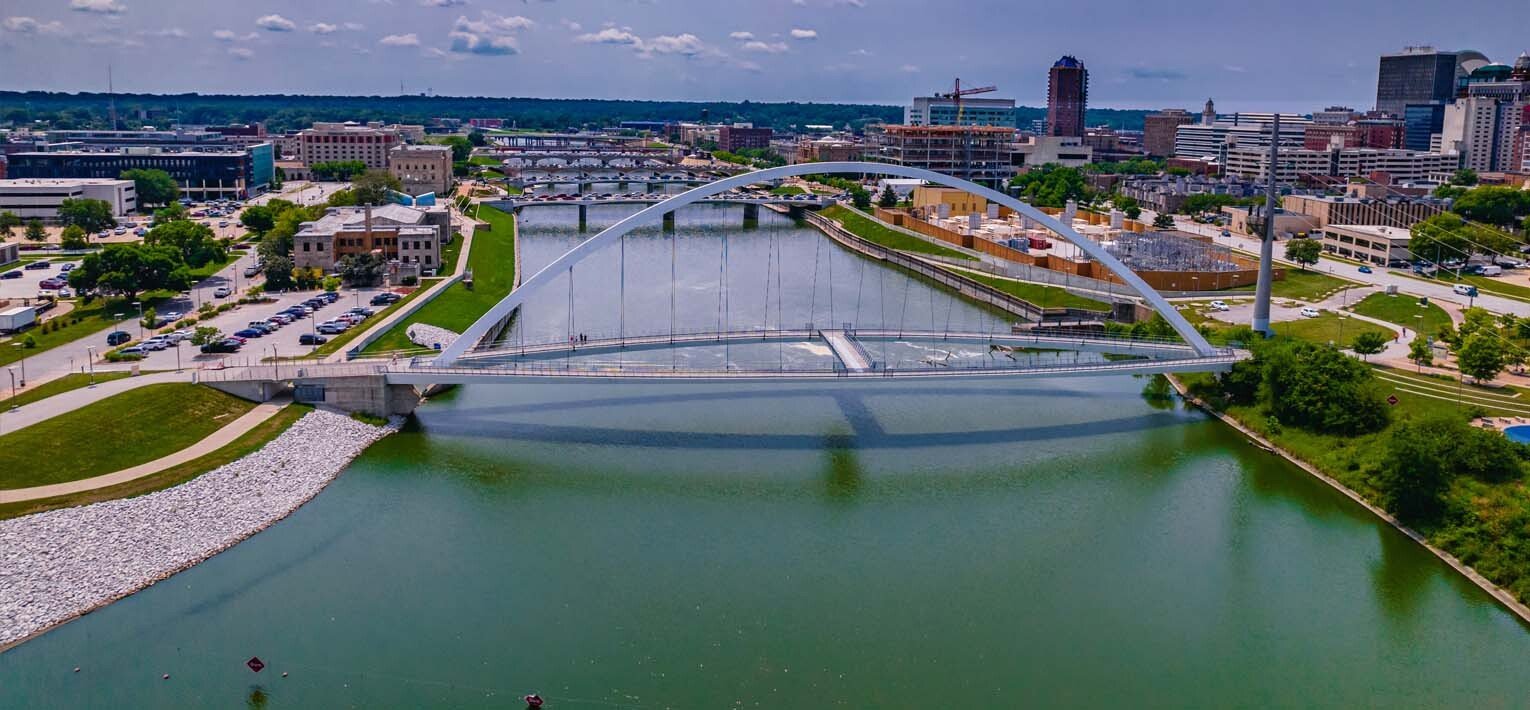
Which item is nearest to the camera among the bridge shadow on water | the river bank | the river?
the river

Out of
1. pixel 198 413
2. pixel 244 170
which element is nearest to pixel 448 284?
pixel 198 413

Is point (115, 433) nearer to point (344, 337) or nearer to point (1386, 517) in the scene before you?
point (344, 337)

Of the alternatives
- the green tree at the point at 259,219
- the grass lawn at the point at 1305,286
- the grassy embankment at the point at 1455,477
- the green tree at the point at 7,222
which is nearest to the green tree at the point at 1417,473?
the grassy embankment at the point at 1455,477

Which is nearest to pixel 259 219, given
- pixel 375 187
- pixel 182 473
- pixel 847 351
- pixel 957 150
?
pixel 375 187

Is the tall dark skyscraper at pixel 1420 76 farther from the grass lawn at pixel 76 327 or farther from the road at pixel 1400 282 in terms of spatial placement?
the grass lawn at pixel 76 327

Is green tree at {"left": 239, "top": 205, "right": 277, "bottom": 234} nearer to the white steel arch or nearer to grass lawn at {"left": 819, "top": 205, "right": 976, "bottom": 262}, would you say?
the white steel arch

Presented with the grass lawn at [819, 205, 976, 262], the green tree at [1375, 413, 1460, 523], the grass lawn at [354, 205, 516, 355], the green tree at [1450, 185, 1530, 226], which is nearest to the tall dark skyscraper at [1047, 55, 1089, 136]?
the grass lawn at [819, 205, 976, 262]
